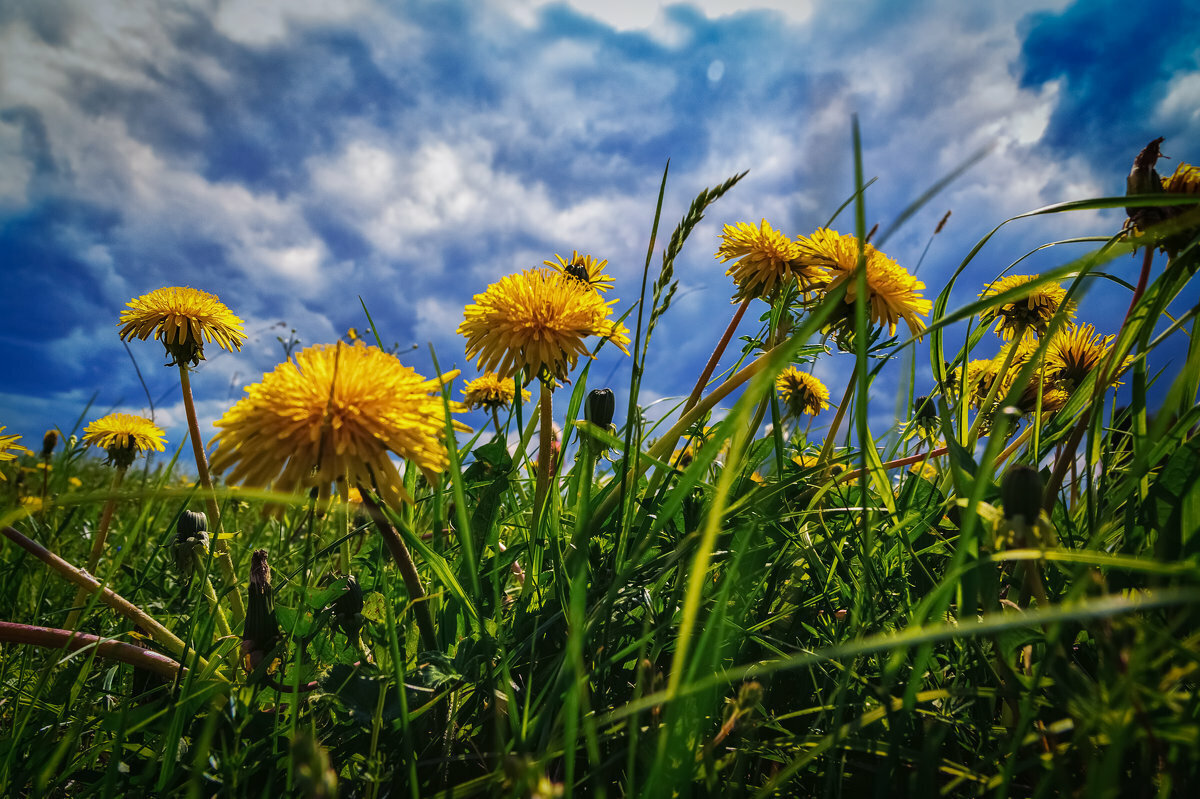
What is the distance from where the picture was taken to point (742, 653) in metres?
1.12

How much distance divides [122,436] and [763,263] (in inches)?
98.4

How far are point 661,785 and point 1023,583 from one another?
719 mm

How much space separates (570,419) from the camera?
157 centimetres

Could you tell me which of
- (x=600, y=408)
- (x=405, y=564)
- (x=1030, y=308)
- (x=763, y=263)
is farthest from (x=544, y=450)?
(x=1030, y=308)

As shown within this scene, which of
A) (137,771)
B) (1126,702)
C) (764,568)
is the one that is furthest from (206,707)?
(1126,702)

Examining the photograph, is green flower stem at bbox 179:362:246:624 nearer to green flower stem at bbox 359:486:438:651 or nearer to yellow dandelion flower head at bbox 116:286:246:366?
yellow dandelion flower head at bbox 116:286:246:366

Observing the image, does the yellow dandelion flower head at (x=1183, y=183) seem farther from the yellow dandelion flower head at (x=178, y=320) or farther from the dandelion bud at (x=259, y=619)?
the yellow dandelion flower head at (x=178, y=320)

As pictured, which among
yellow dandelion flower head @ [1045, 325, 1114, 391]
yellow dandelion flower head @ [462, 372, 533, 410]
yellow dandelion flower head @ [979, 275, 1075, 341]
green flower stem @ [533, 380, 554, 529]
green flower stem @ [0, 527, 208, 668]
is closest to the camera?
green flower stem @ [0, 527, 208, 668]

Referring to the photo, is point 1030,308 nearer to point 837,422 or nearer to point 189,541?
point 837,422

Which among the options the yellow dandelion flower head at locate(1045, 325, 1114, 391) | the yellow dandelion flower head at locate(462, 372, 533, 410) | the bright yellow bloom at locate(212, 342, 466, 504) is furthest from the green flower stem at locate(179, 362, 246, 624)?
the yellow dandelion flower head at locate(1045, 325, 1114, 391)

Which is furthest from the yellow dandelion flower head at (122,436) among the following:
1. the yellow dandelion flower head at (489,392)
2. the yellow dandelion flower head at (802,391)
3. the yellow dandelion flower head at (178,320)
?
the yellow dandelion flower head at (802,391)

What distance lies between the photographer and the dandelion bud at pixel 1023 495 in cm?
75

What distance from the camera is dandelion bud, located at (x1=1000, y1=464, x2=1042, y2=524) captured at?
745 mm

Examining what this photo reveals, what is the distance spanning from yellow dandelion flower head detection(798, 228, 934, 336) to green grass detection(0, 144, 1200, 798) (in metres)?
0.13
